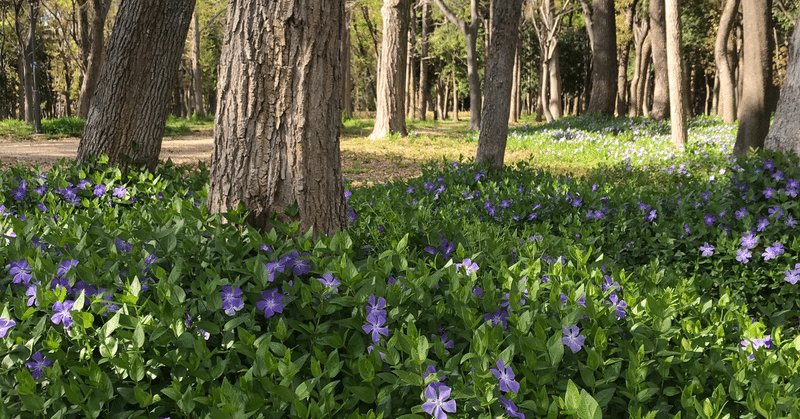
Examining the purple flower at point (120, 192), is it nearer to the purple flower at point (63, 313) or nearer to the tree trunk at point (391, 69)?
the purple flower at point (63, 313)

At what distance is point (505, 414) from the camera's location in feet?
5.35

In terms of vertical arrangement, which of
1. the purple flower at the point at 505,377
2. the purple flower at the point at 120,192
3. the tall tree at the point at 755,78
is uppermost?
the tall tree at the point at 755,78

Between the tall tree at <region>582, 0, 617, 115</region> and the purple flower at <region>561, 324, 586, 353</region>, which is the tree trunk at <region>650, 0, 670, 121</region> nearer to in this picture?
the tall tree at <region>582, 0, 617, 115</region>

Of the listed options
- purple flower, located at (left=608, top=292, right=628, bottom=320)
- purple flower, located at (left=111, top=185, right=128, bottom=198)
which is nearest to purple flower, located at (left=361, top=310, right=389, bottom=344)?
purple flower, located at (left=608, top=292, right=628, bottom=320)

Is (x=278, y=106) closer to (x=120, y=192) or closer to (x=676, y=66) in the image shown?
(x=120, y=192)

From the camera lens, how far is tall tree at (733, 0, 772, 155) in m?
7.95

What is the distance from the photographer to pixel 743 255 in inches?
149

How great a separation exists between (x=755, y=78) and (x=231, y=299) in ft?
29.9

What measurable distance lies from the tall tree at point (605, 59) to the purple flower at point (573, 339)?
16173 mm

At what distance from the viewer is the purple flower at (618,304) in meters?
2.18

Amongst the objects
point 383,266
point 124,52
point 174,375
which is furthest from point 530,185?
point 174,375

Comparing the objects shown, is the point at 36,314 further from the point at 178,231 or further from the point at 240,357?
the point at 240,357

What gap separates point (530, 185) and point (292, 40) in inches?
140

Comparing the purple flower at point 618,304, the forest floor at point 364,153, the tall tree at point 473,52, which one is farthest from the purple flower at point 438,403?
the tall tree at point 473,52
